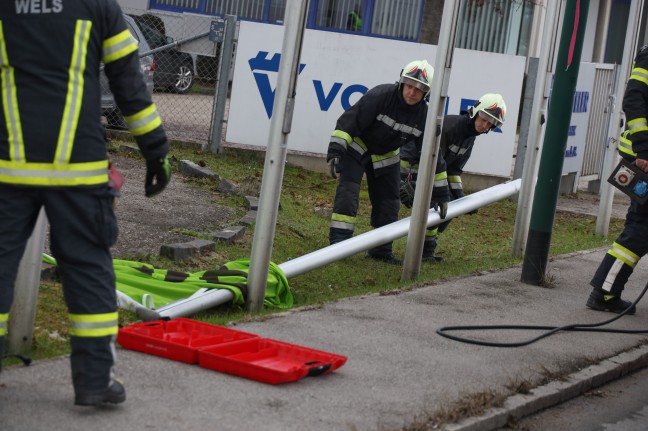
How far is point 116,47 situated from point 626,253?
4895mm

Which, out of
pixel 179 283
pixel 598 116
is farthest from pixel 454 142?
pixel 598 116

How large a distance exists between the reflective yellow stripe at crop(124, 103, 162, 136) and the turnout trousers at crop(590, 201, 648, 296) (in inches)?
180

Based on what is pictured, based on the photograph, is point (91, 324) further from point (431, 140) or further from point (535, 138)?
point (535, 138)

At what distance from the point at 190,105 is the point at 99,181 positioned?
12724mm

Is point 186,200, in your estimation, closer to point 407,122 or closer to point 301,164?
point 407,122

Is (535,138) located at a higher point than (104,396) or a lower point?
higher

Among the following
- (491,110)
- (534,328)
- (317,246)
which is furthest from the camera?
(317,246)

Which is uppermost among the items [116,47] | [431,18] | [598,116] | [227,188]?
[431,18]

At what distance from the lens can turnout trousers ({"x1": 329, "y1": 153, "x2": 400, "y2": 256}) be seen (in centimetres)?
982

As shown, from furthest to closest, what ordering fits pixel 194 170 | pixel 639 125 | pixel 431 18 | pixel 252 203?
pixel 431 18, pixel 194 170, pixel 252 203, pixel 639 125

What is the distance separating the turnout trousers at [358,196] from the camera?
9820 millimetres

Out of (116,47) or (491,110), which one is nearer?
(116,47)

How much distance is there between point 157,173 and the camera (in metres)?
4.99

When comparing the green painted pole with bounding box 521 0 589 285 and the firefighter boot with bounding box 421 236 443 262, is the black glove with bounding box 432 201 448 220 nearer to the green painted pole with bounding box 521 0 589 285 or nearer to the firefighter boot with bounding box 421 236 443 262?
the firefighter boot with bounding box 421 236 443 262
